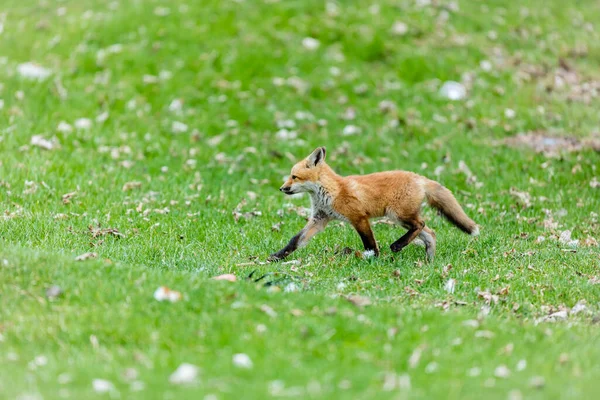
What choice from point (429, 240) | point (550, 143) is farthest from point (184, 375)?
point (550, 143)

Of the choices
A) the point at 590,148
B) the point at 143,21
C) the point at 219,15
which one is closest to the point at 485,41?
the point at 590,148

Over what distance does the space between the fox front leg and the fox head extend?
18.3 inches

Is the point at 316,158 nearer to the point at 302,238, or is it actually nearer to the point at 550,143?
the point at 302,238

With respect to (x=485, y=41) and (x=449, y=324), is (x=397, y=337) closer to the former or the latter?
(x=449, y=324)

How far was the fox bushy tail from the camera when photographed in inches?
394

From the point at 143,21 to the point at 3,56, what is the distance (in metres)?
3.44

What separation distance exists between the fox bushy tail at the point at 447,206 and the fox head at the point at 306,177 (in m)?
1.50

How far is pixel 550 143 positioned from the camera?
14.8 m

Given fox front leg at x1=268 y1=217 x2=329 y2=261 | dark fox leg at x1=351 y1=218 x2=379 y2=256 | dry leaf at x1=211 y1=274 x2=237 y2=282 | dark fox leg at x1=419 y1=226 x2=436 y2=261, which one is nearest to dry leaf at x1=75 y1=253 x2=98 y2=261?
dry leaf at x1=211 y1=274 x2=237 y2=282

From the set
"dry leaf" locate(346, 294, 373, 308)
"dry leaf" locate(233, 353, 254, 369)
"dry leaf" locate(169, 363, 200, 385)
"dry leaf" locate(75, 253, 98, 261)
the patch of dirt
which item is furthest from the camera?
the patch of dirt

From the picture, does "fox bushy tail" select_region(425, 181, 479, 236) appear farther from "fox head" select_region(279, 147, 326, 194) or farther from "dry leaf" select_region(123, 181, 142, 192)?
"dry leaf" select_region(123, 181, 142, 192)

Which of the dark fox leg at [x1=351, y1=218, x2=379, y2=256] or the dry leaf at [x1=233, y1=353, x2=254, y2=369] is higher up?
the dry leaf at [x1=233, y1=353, x2=254, y2=369]

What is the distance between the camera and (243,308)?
22.9 ft

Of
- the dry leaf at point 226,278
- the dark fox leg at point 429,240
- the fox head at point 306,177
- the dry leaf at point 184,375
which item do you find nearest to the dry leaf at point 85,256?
the dry leaf at point 226,278
